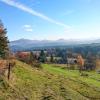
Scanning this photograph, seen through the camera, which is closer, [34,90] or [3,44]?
[34,90]

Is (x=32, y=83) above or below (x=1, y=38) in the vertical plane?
below

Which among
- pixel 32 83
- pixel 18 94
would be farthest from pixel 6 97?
pixel 32 83

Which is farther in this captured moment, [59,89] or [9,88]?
[59,89]

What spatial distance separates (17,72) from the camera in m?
45.4

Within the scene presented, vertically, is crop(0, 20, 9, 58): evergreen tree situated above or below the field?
above

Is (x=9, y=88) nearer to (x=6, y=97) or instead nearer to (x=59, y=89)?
(x=6, y=97)

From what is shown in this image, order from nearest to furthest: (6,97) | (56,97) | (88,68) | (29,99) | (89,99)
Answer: (6,97), (29,99), (56,97), (89,99), (88,68)

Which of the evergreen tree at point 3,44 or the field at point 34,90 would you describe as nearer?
the field at point 34,90

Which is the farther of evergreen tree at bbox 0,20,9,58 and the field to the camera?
evergreen tree at bbox 0,20,9,58

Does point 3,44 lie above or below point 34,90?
above

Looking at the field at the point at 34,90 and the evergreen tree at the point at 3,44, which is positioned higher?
the evergreen tree at the point at 3,44

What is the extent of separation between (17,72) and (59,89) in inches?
360

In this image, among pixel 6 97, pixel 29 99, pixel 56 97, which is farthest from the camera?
pixel 56 97

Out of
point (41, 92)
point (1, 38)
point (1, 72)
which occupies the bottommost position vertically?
point (41, 92)
